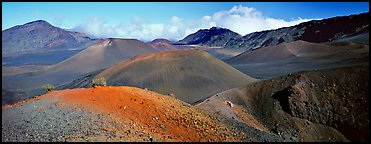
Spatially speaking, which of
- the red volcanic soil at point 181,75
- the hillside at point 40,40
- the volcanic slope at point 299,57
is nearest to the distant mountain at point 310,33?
the volcanic slope at point 299,57

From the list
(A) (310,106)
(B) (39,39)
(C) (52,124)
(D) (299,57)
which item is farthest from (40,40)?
(C) (52,124)

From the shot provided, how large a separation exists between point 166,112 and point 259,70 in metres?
42.3

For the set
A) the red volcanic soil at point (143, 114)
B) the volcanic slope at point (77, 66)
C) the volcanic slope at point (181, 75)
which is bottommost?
the volcanic slope at point (77, 66)

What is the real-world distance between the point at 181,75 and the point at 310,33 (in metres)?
73.6

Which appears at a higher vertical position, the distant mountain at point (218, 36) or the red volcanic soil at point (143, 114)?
the red volcanic soil at point (143, 114)

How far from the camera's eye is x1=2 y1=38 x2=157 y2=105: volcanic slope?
63500 mm

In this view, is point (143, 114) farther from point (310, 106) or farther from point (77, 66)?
point (77, 66)

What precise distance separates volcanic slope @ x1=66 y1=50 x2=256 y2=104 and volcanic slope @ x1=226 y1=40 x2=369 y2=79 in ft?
25.3

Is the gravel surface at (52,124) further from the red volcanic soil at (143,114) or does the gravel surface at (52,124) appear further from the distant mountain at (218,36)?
the distant mountain at (218,36)

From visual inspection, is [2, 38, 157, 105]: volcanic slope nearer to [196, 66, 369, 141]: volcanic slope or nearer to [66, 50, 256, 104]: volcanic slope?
[66, 50, 256, 104]: volcanic slope

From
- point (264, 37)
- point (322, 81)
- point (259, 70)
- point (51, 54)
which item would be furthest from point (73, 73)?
point (264, 37)

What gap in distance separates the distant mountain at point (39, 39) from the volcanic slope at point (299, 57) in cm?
10598

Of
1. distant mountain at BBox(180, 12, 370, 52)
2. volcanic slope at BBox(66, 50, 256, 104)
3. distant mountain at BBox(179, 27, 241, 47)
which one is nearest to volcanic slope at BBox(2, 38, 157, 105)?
volcanic slope at BBox(66, 50, 256, 104)

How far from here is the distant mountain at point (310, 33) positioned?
274 feet
